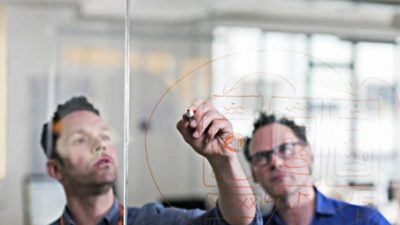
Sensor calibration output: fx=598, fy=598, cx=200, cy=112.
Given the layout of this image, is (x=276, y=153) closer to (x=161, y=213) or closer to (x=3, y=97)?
(x=161, y=213)

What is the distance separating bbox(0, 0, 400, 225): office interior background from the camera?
6.25ft

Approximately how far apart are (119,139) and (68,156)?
19cm

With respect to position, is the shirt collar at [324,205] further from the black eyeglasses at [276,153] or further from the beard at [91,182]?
the beard at [91,182]

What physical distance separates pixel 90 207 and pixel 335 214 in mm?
729

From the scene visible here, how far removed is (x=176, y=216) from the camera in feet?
5.59

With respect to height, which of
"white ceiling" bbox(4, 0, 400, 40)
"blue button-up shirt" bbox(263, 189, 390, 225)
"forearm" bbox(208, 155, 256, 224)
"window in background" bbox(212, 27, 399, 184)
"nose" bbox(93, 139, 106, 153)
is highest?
"white ceiling" bbox(4, 0, 400, 40)

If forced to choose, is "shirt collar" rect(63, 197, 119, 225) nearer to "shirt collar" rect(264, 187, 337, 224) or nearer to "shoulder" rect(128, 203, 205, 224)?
"shoulder" rect(128, 203, 205, 224)

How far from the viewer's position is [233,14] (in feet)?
10.6

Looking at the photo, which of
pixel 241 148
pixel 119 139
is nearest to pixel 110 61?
pixel 119 139

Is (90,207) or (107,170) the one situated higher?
(107,170)

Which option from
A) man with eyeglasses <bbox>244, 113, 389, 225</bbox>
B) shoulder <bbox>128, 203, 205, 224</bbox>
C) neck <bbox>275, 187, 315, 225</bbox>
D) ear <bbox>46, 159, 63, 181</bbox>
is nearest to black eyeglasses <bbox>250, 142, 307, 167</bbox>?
man with eyeglasses <bbox>244, 113, 389, 225</bbox>

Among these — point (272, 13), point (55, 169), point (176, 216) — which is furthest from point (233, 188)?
point (272, 13)

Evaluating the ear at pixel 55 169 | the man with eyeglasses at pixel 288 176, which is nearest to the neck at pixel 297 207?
the man with eyeglasses at pixel 288 176

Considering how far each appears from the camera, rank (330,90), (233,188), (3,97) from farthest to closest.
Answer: (3,97), (330,90), (233,188)
